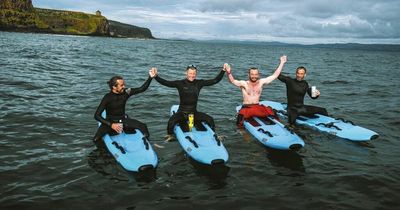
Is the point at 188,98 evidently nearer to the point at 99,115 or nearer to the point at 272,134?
the point at 272,134

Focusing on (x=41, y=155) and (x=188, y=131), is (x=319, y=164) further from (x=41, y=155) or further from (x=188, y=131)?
(x=41, y=155)

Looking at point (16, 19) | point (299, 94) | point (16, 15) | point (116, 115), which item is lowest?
point (116, 115)

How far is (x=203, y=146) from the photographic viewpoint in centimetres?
959

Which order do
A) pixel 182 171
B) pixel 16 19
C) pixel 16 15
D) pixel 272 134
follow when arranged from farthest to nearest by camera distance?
pixel 16 15
pixel 16 19
pixel 272 134
pixel 182 171

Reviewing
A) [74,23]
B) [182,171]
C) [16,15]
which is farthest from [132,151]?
[74,23]

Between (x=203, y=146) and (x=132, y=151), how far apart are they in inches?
74.1

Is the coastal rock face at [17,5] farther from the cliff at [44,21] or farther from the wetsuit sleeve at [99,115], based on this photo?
the wetsuit sleeve at [99,115]

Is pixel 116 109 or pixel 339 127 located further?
pixel 339 127

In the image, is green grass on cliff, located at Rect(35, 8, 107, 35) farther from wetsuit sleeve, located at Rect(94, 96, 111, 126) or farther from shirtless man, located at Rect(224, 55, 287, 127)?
wetsuit sleeve, located at Rect(94, 96, 111, 126)

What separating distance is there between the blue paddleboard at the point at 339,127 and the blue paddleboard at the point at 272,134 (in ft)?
5.84

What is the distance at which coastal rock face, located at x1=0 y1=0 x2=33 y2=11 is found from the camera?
429 feet

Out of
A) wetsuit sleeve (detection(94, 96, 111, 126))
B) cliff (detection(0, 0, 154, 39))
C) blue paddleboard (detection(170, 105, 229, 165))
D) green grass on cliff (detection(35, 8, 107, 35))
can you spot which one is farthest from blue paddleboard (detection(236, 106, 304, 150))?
green grass on cliff (detection(35, 8, 107, 35))

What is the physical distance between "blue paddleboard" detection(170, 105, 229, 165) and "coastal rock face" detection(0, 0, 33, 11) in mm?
144018

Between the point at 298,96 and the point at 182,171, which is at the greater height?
the point at 298,96
